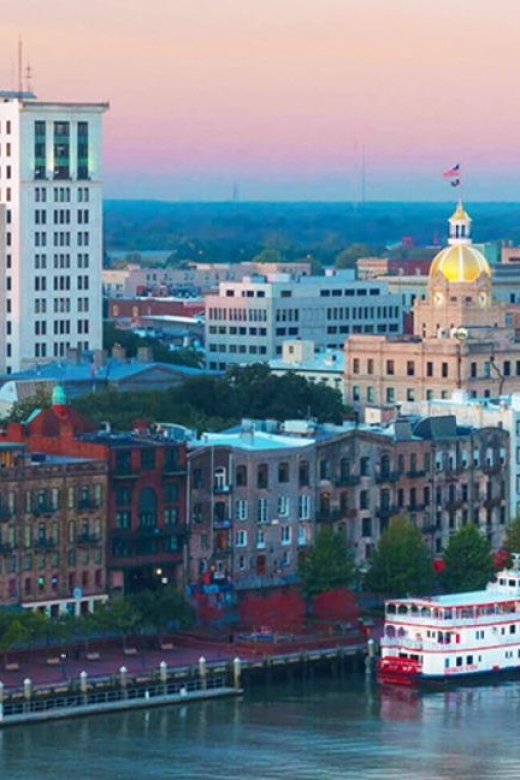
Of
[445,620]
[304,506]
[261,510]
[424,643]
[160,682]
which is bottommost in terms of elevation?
[160,682]

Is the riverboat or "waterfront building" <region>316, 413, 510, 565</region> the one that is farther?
"waterfront building" <region>316, 413, 510, 565</region>

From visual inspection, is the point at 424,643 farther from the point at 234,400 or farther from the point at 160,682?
the point at 234,400

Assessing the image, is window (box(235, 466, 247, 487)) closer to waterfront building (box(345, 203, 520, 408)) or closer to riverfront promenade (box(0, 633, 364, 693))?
riverfront promenade (box(0, 633, 364, 693))

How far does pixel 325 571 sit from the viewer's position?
143500 millimetres

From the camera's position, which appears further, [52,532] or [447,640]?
[52,532]

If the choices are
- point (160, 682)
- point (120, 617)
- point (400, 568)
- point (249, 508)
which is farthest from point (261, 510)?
point (160, 682)

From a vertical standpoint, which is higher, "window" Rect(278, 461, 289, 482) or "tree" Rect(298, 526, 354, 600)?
"window" Rect(278, 461, 289, 482)

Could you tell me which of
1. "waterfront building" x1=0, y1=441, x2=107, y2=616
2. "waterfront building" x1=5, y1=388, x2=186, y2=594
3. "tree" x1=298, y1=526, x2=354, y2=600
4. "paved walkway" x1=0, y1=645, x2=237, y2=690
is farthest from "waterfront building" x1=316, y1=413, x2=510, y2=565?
"paved walkway" x1=0, y1=645, x2=237, y2=690

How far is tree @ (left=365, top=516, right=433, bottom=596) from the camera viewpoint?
145250 millimetres

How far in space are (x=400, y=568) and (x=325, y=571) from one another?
362cm

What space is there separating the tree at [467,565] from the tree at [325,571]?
4942 millimetres

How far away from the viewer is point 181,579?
14400 centimetres

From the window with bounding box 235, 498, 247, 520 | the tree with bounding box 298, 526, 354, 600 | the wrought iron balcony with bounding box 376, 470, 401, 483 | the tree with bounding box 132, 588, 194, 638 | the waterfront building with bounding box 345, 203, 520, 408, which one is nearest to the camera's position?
the tree with bounding box 132, 588, 194, 638

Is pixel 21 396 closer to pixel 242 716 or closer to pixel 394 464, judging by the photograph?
pixel 394 464
